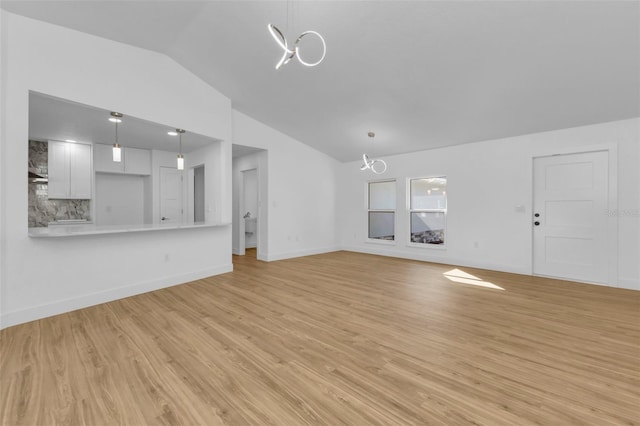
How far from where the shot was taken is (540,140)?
4.82 m

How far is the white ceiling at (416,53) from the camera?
2855 millimetres

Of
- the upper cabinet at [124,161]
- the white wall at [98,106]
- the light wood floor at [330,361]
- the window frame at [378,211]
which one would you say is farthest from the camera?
the window frame at [378,211]

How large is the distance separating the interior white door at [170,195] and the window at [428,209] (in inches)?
226

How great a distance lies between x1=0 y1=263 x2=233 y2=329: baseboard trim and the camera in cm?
280

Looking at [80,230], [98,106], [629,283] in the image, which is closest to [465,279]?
[629,283]

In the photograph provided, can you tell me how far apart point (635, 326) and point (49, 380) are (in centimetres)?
522

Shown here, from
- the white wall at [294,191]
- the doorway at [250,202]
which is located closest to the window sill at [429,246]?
the white wall at [294,191]

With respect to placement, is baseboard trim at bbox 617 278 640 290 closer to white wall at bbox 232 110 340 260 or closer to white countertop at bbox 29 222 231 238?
white wall at bbox 232 110 340 260

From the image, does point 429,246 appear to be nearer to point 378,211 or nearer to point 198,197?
point 378,211

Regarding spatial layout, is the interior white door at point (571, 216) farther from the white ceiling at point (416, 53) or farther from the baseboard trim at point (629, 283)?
the white ceiling at point (416, 53)

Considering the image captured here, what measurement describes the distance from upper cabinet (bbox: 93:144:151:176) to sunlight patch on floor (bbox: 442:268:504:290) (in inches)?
267

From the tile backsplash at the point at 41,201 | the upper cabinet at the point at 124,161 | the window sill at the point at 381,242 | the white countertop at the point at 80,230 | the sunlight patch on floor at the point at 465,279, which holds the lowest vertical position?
the sunlight patch on floor at the point at 465,279

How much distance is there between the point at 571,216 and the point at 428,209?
8.18 feet

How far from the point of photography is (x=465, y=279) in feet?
15.1
